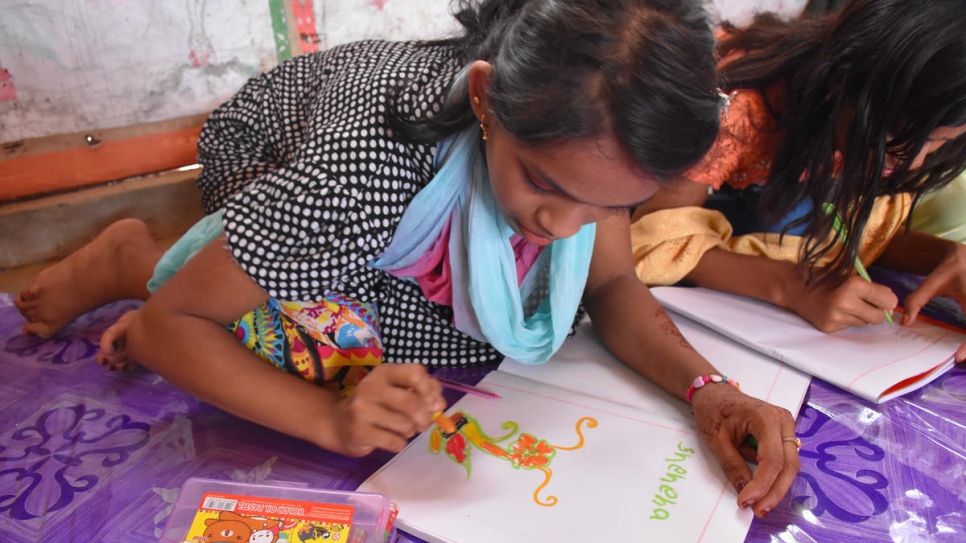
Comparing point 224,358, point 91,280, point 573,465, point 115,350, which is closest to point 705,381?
point 573,465

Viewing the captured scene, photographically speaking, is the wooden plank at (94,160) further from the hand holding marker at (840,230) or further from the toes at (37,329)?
the hand holding marker at (840,230)

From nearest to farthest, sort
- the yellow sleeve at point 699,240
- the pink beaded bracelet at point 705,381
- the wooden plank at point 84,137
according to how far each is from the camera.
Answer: the pink beaded bracelet at point 705,381
the yellow sleeve at point 699,240
the wooden plank at point 84,137

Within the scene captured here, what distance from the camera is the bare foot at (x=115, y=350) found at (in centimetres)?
88

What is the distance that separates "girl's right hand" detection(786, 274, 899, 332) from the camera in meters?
0.91

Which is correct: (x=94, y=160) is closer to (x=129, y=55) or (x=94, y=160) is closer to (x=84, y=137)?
→ (x=84, y=137)

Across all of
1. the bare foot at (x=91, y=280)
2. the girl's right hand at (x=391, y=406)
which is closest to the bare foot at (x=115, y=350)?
the bare foot at (x=91, y=280)

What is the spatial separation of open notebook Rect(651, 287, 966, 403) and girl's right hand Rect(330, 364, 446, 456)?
468mm

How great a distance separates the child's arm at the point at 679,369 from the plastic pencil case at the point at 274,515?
0.33 meters

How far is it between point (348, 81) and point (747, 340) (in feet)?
1.91

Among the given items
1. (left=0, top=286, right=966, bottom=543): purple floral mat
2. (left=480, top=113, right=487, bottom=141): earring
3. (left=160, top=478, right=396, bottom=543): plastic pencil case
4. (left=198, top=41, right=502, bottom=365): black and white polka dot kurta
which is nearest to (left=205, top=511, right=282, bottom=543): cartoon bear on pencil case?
(left=160, top=478, right=396, bottom=543): plastic pencil case

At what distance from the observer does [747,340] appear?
0.89m

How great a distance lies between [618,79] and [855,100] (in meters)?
0.51

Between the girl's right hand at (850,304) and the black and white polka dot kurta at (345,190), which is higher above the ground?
the black and white polka dot kurta at (345,190)

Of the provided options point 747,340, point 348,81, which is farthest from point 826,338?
point 348,81
